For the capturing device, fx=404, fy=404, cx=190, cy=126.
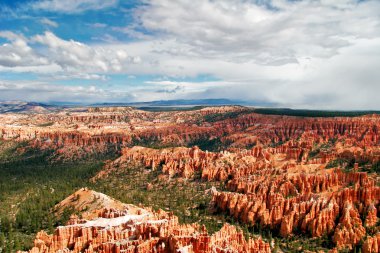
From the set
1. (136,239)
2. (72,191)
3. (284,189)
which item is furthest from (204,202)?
(136,239)

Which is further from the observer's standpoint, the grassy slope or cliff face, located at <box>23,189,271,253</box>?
the grassy slope

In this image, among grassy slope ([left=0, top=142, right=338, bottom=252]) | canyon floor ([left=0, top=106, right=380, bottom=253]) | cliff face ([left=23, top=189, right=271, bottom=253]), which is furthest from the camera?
→ grassy slope ([left=0, top=142, right=338, bottom=252])

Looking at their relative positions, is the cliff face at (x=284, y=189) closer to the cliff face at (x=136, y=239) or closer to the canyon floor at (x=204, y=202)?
the canyon floor at (x=204, y=202)

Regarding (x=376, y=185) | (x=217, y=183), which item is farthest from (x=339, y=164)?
(x=217, y=183)

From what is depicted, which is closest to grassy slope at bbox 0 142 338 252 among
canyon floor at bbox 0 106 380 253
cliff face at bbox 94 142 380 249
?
canyon floor at bbox 0 106 380 253

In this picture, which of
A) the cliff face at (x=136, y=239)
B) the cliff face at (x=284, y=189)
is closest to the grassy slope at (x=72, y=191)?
the cliff face at (x=284, y=189)

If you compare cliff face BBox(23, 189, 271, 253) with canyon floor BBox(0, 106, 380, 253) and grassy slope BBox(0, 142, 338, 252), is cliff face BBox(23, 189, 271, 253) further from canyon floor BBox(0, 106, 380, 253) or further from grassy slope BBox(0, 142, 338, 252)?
grassy slope BBox(0, 142, 338, 252)

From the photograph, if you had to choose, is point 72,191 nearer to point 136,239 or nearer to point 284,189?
point 284,189

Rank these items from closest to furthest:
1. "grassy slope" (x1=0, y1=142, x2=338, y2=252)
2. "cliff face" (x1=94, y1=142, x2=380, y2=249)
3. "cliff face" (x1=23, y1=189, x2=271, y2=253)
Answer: "cliff face" (x1=23, y1=189, x2=271, y2=253) < "cliff face" (x1=94, y1=142, x2=380, y2=249) < "grassy slope" (x1=0, y1=142, x2=338, y2=252)
